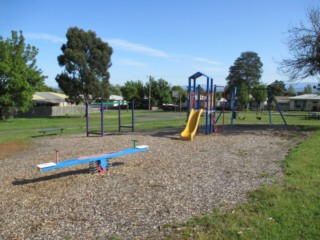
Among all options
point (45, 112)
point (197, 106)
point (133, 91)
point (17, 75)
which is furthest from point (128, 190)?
point (133, 91)

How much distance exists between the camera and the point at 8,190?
24.0 feet

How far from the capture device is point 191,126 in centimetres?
1641

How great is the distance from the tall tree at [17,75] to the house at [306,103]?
Answer: 58.2 meters

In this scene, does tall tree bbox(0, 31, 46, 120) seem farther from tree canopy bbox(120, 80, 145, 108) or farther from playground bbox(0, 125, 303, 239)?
tree canopy bbox(120, 80, 145, 108)

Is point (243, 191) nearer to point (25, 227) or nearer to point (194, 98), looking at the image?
point (25, 227)

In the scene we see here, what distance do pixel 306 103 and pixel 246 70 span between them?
77.4ft

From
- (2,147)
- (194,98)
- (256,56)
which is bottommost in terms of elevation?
(2,147)

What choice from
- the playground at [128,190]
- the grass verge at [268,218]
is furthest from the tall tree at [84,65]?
the grass verge at [268,218]

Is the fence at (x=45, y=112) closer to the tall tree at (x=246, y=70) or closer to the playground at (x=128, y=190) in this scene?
the playground at (x=128, y=190)

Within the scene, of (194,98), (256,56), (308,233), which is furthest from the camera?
(256,56)

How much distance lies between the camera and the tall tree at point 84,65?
4384cm

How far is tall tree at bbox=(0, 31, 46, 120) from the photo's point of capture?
1371 inches

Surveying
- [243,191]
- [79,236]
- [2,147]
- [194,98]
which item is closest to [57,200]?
[79,236]

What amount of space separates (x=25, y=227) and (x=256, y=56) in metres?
97.6
